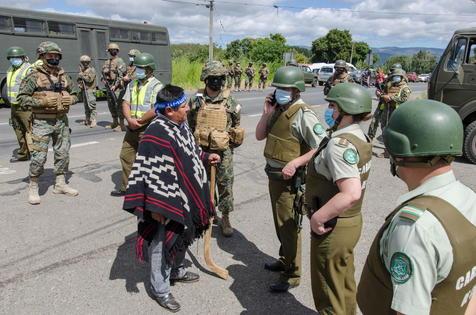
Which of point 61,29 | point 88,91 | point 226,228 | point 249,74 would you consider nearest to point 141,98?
point 226,228

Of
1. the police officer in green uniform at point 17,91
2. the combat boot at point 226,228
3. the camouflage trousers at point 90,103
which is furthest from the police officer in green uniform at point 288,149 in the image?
the camouflage trousers at point 90,103

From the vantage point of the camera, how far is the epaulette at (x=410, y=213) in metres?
1.21

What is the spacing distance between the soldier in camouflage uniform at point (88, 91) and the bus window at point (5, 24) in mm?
4948

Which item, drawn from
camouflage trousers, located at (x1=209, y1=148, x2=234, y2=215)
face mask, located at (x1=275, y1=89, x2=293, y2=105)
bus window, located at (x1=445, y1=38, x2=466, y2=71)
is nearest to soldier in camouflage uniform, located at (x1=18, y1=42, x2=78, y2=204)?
camouflage trousers, located at (x1=209, y1=148, x2=234, y2=215)

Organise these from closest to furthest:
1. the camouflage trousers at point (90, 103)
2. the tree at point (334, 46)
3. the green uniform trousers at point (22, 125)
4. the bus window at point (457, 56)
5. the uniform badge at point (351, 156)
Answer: the uniform badge at point (351, 156) → the green uniform trousers at point (22, 125) → the bus window at point (457, 56) → the camouflage trousers at point (90, 103) → the tree at point (334, 46)

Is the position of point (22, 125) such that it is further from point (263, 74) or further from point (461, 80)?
point (263, 74)

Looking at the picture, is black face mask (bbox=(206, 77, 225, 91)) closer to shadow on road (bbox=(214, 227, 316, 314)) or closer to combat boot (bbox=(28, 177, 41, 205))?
shadow on road (bbox=(214, 227, 316, 314))

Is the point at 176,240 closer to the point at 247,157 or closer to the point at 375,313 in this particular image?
the point at 375,313

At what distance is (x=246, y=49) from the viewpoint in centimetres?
4338

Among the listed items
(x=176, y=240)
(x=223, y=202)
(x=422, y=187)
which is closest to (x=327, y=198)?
(x=422, y=187)

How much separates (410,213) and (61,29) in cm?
1678

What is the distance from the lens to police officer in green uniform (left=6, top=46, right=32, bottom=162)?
6449 mm

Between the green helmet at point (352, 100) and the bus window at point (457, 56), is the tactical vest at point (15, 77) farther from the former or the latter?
the bus window at point (457, 56)

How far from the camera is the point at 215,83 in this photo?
3.76m
